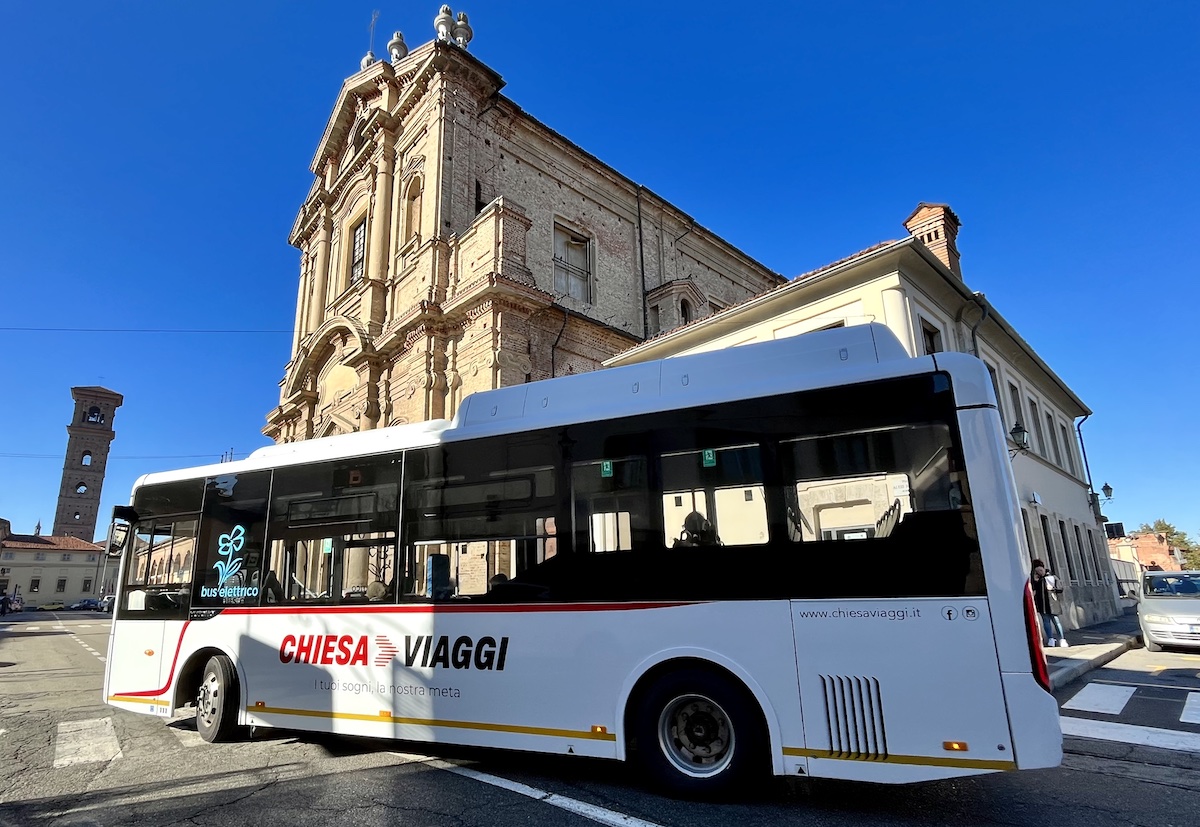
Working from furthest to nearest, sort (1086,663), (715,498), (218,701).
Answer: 1. (1086,663)
2. (218,701)
3. (715,498)

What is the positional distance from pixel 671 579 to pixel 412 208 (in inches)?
781

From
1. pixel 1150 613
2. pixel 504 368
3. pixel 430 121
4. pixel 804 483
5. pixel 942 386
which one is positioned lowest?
pixel 1150 613

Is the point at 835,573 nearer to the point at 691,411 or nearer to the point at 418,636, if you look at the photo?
the point at 691,411

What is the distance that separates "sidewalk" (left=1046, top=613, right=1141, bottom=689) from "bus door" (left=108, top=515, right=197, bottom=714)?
31.3 feet

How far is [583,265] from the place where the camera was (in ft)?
73.1

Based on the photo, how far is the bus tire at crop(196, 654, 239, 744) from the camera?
6633mm

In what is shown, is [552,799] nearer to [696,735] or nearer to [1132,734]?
[696,735]

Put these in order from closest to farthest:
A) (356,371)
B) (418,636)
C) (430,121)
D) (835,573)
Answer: (835,573) → (418,636) → (430,121) → (356,371)

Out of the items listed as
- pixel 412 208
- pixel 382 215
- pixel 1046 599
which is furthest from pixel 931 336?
pixel 382 215

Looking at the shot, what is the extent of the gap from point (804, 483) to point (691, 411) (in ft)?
3.41

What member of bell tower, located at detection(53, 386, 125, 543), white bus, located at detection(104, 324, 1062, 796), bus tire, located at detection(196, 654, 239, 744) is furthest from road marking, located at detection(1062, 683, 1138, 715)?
bell tower, located at detection(53, 386, 125, 543)

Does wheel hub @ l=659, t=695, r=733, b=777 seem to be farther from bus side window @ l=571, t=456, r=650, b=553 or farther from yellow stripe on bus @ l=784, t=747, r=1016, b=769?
bus side window @ l=571, t=456, r=650, b=553

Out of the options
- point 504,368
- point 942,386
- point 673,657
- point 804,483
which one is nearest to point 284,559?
point 673,657

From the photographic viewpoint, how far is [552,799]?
4625 millimetres
